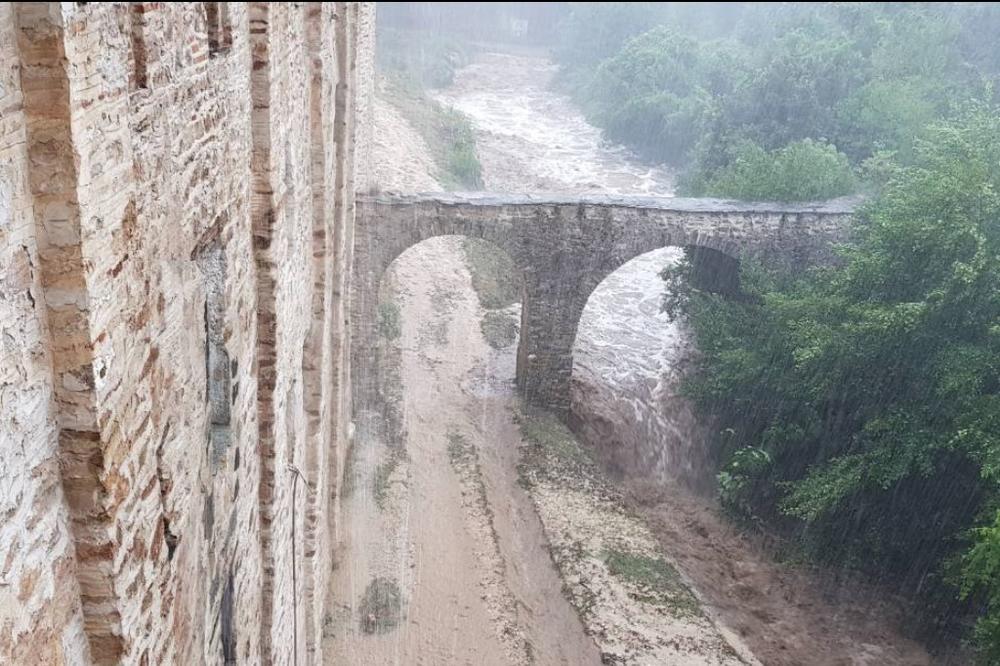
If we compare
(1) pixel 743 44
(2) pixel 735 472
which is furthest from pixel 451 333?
(1) pixel 743 44

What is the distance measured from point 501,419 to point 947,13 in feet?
71.8

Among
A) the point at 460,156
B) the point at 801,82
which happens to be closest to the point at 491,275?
the point at 460,156

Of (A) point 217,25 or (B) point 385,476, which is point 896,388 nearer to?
(B) point 385,476

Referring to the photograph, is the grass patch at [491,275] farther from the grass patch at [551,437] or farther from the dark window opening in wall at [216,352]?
the dark window opening in wall at [216,352]

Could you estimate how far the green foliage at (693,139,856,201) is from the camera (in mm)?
17500

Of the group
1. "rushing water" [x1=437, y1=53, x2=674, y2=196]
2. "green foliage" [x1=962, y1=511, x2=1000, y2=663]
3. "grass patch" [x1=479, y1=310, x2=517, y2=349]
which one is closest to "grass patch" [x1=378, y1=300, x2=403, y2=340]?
"grass patch" [x1=479, y1=310, x2=517, y2=349]

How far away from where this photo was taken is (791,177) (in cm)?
1759

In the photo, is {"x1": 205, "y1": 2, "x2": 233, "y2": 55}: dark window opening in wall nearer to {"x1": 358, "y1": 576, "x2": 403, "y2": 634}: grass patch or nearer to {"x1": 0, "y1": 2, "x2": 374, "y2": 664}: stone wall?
{"x1": 0, "y1": 2, "x2": 374, "y2": 664}: stone wall

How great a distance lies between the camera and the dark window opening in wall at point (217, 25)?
3689 mm

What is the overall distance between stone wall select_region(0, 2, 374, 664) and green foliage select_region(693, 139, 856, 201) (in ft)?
44.6

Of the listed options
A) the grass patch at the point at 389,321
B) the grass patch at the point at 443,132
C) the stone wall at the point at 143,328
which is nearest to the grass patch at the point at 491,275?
the grass patch at the point at 389,321

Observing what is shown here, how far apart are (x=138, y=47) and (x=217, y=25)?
1.13 m

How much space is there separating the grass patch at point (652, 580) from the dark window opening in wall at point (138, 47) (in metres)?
10.1

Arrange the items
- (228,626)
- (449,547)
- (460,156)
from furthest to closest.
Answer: (460,156) → (449,547) → (228,626)
